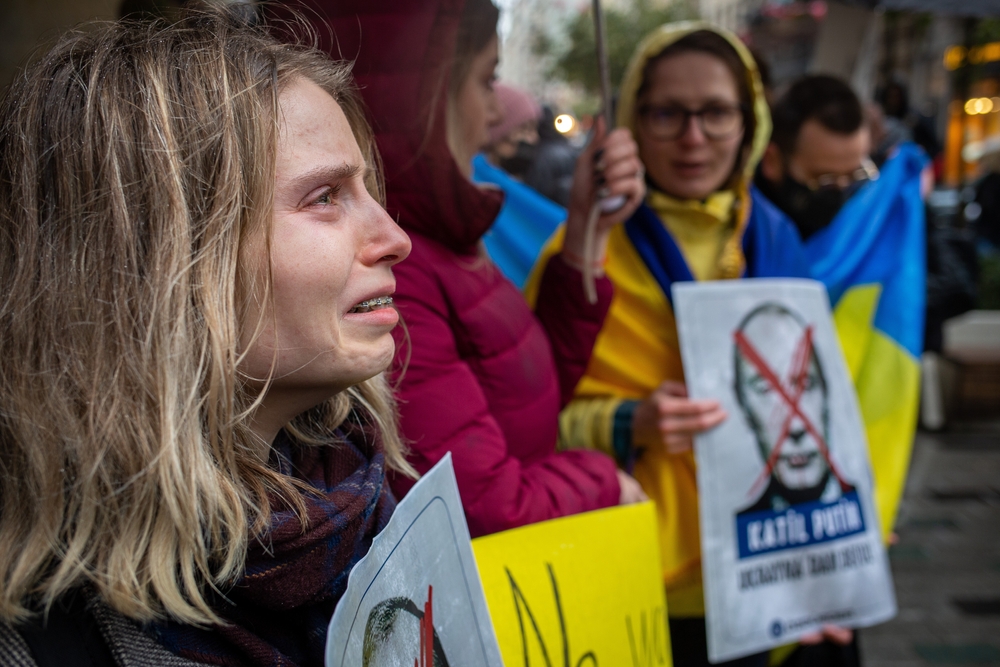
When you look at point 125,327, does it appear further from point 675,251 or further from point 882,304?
point 882,304

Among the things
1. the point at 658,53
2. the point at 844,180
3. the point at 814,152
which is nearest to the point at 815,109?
the point at 814,152

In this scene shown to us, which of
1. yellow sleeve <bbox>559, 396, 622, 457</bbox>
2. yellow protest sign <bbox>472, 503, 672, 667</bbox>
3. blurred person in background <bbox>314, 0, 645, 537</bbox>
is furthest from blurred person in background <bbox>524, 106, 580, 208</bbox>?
yellow protest sign <bbox>472, 503, 672, 667</bbox>

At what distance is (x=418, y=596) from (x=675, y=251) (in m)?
1.29

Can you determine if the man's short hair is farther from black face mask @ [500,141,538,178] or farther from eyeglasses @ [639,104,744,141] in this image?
black face mask @ [500,141,538,178]

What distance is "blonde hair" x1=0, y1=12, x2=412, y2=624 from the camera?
78 cm

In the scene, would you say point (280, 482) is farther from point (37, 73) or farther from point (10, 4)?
point (10, 4)

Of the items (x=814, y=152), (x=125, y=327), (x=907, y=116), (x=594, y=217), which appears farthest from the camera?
(x=907, y=116)

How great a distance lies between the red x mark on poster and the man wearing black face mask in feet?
2.90

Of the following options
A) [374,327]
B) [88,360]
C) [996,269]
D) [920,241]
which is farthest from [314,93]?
[996,269]

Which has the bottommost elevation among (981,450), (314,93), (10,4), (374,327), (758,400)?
(981,450)

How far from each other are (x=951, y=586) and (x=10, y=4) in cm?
431

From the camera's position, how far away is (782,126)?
2988mm

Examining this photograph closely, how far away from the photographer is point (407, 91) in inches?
51.6

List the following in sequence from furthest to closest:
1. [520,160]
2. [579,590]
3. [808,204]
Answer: [808,204] → [520,160] → [579,590]
